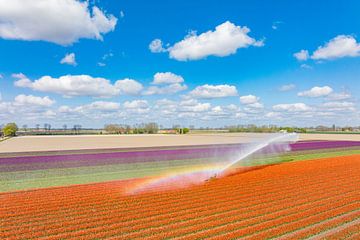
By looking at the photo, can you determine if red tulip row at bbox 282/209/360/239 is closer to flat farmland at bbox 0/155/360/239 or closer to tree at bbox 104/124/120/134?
flat farmland at bbox 0/155/360/239

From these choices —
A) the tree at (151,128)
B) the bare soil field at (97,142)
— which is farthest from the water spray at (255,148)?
the tree at (151,128)

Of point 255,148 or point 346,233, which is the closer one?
→ point 346,233

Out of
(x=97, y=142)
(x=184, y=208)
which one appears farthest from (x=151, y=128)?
(x=184, y=208)

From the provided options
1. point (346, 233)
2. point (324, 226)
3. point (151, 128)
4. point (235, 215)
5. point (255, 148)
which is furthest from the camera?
point (151, 128)

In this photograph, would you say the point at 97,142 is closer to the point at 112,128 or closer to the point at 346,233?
the point at 346,233

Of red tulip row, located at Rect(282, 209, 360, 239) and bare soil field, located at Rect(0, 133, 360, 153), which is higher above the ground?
bare soil field, located at Rect(0, 133, 360, 153)

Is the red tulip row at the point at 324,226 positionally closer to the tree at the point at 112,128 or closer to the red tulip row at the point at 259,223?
the red tulip row at the point at 259,223

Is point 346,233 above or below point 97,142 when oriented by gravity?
below

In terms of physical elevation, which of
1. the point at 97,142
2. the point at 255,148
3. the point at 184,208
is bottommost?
the point at 184,208

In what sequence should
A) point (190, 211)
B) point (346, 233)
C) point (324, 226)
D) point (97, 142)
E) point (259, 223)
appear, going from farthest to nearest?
point (97, 142)
point (190, 211)
point (259, 223)
point (324, 226)
point (346, 233)

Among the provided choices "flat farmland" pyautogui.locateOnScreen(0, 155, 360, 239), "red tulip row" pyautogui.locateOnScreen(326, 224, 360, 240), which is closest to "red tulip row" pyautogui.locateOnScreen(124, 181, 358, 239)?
"flat farmland" pyautogui.locateOnScreen(0, 155, 360, 239)

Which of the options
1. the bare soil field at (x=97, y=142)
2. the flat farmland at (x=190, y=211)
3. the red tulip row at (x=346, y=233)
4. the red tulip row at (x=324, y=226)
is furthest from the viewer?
the bare soil field at (x=97, y=142)

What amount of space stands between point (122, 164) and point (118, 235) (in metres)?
19.1

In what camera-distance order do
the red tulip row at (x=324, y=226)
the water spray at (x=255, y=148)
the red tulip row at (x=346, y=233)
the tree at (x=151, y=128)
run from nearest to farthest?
1. the red tulip row at (x=346, y=233)
2. the red tulip row at (x=324, y=226)
3. the water spray at (x=255, y=148)
4. the tree at (x=151, y=128)
